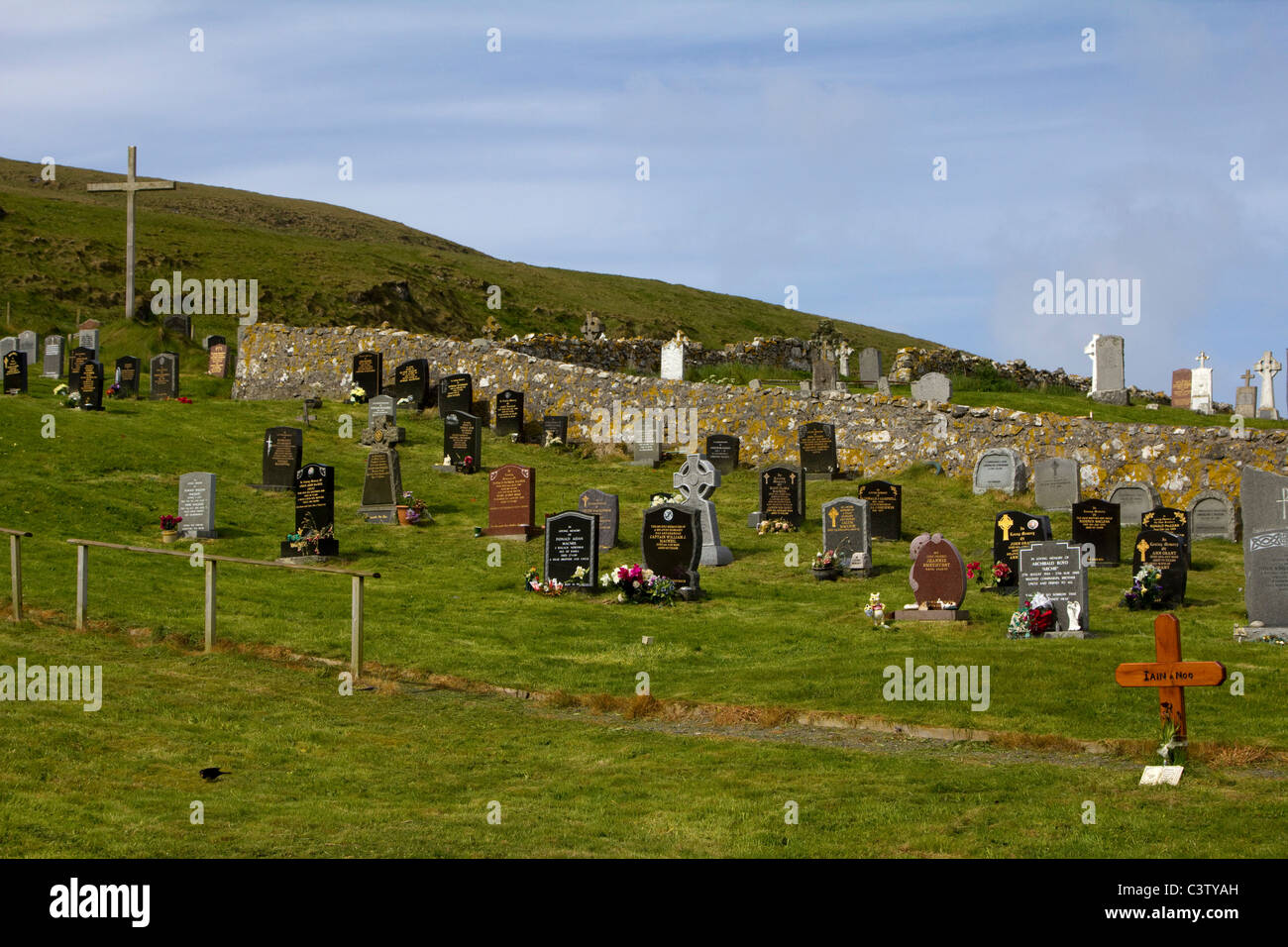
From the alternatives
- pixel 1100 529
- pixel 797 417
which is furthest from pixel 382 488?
pixel 1100 529

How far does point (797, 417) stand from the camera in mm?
32500

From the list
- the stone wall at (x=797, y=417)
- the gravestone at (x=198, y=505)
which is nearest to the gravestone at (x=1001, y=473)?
the stone wall at (x=797, y=417)

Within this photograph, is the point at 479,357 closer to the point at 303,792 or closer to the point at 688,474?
the point at 688,474

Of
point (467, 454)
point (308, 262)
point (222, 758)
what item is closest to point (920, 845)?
point (222, 758)

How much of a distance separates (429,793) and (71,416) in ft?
75.7

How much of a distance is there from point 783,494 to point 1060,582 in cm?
889

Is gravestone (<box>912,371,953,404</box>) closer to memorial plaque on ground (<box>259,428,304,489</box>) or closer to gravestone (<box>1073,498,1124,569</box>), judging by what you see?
gravestone (<box>1073,498,1124,569</box>)

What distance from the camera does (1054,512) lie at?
26.8m

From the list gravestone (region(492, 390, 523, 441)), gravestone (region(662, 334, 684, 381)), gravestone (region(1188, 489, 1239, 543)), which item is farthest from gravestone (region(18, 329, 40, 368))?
gravestone (region(1188, 489, 1239, 543))

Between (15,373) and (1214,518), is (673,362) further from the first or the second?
(1214,518)

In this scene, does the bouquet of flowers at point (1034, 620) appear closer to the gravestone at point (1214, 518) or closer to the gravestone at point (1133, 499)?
the gravestone at point (1214, 518)

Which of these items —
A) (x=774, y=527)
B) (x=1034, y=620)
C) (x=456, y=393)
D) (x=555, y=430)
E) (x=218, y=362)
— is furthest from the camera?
(x=218, y=362)

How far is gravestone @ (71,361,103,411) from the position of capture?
3188 centimetres
